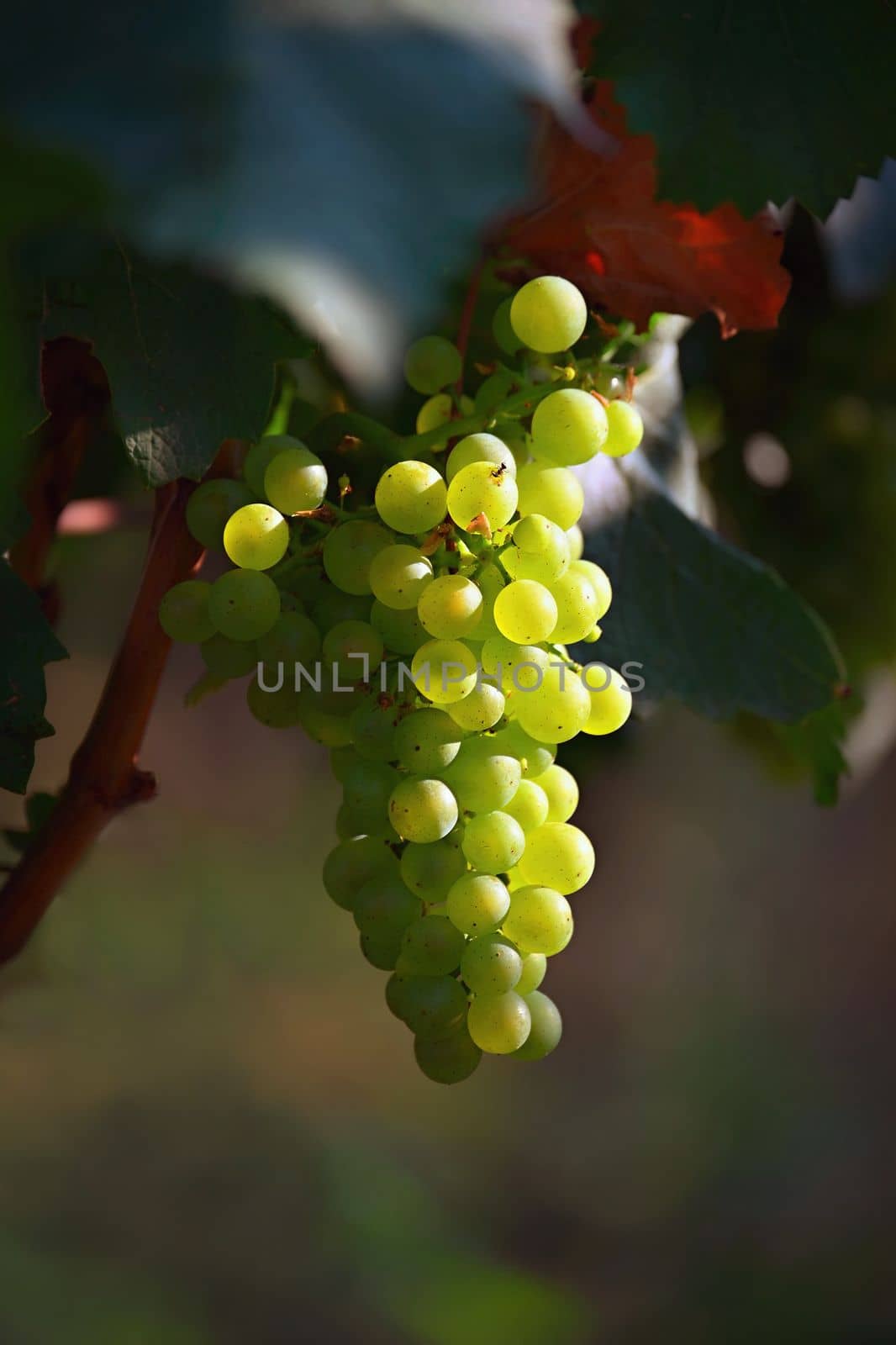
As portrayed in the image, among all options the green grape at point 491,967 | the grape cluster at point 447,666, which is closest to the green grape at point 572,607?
the grape cluster at point 447,666

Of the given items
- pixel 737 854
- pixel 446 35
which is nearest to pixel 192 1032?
pixel 737 854

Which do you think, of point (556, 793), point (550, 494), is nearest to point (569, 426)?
point (550, 494)

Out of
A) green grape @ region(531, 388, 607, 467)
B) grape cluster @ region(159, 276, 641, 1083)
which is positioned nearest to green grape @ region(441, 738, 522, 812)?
grape cluster @ region(159, 276, 641, 1083)

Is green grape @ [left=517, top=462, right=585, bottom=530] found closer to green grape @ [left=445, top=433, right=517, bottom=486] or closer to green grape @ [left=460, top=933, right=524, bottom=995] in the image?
green grape @ [left=445, top=433, right=517, bottom=486]

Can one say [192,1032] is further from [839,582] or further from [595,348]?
[595,348]

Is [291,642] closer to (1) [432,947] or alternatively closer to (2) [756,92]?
(1) [432,947]
